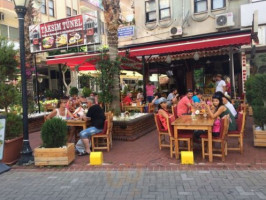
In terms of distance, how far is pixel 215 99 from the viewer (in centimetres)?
611

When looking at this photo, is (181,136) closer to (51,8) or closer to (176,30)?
(176,30)

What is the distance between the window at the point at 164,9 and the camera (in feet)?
55.5

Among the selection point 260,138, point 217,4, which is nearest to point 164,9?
point 217,4

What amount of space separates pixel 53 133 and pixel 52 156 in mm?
487

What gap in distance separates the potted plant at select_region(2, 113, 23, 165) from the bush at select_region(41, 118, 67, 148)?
2.98 ft

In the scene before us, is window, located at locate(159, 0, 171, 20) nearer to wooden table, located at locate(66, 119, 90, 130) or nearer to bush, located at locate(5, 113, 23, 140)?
wooden table, located at locate(66, 119, 90, 130)

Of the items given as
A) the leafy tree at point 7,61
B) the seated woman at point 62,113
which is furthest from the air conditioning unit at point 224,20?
the leafy tree at point 7,61

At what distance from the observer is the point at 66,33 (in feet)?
39.3

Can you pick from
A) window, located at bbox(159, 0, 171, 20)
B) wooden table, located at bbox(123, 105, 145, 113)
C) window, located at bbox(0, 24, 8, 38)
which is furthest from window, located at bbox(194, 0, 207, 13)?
window, located at bbox(0, 24, 8, 38)

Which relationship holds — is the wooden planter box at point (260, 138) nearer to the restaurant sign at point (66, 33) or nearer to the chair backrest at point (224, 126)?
the chair backrest at point (224, 126)

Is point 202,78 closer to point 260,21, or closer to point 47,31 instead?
point 260,21

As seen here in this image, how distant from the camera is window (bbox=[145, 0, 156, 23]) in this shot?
57.4 feet

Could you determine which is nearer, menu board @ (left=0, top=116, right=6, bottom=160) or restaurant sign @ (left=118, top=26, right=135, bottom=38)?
menu board @ (left=0, top=116, right=6, bottom=160)

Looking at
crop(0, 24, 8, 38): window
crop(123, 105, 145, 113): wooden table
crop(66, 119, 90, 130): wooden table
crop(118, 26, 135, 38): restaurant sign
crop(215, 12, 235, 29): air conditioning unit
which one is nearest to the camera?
crop(66, 119, 90, 130): wooden table
